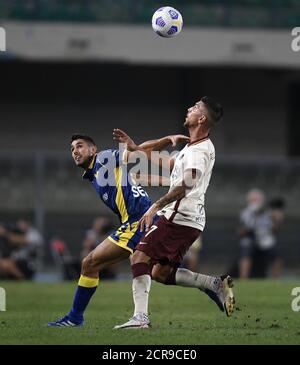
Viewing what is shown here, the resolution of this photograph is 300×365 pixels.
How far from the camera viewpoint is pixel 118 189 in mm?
11492

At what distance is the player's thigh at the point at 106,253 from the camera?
11234mm

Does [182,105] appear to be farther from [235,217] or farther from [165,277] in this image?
[165,277]

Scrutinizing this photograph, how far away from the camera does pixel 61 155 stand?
82.3 feet

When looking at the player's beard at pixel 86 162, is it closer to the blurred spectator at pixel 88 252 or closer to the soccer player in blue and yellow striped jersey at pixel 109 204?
the soccer player in blue and yellow striped jersey at pixel 109 204

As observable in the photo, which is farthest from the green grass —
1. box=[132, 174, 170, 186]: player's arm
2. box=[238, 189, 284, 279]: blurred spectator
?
box=[238, 189, 284, 279]: blurred spectator

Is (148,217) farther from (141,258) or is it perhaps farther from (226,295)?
(226,295)

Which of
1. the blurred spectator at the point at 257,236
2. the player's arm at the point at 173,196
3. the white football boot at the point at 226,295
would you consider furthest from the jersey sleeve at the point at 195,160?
the blurred spectator at the point at 257,236

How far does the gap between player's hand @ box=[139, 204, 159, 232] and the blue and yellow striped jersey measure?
0.74 m

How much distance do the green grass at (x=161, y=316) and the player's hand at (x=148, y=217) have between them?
105cm

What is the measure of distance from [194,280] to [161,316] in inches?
77.0
